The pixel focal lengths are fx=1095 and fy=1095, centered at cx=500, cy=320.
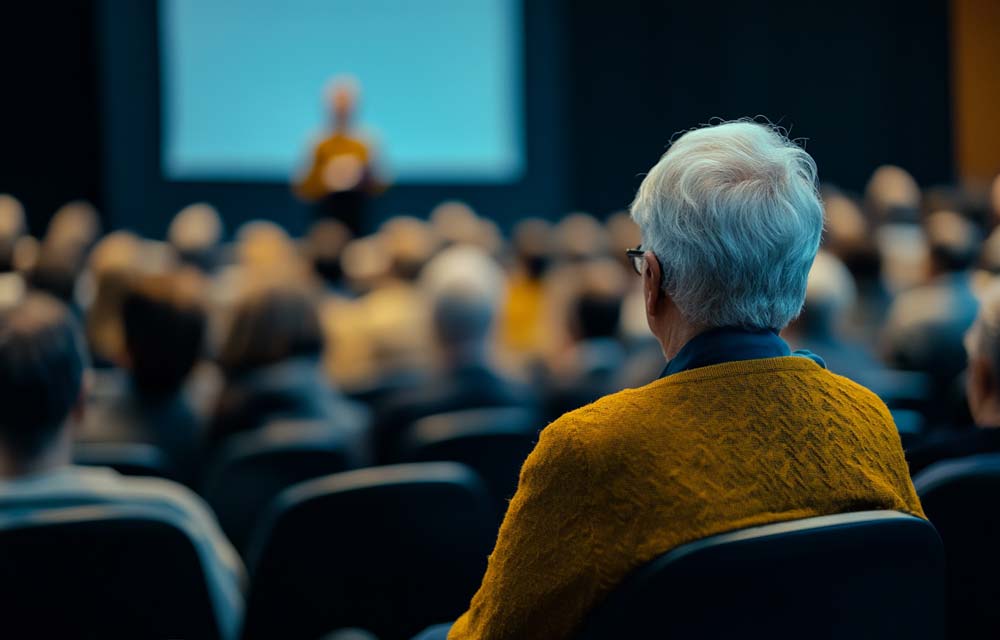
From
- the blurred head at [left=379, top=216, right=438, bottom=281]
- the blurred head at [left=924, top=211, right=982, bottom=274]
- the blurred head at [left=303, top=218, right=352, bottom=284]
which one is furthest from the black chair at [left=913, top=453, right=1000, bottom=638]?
the blurred head at [left=303, top=218, right=352, bottom=284]

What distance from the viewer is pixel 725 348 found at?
1.25 metres

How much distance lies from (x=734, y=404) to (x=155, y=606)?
3.43 feet

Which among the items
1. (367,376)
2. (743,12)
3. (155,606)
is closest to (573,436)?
(155,606)

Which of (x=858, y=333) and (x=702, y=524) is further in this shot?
(x=858, y=333)

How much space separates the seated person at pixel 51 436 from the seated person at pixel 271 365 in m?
1.12

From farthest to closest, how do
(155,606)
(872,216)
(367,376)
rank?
(872,216) → (367,376) → (155,606)

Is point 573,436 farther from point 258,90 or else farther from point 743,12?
point 743,12

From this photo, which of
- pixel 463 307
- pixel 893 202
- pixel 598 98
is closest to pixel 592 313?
pixel 463 307

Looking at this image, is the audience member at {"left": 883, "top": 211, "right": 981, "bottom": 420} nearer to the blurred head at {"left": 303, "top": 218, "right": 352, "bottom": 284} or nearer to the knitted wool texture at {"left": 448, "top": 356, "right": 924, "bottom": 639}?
the knitted wool texture at {"left": 448, "top": 356, "right": 924, "bottom": 639}

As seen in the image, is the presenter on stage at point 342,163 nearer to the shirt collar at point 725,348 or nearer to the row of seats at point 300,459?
the row of seats at point 300,459

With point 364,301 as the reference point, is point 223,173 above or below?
above

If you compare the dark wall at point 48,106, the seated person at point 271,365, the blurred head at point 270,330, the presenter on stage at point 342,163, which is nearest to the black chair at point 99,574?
the seated person at point 271,365

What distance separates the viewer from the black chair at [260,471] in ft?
8.41

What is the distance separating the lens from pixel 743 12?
12164 millimetres
